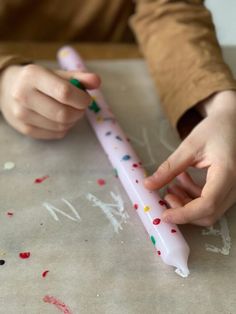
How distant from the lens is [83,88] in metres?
0.46

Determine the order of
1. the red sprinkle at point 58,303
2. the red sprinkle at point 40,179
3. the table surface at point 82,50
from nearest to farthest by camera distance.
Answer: the red sprinkle at point 58,303
the red sprinkle at point 40,179
the table surface at point 82,50

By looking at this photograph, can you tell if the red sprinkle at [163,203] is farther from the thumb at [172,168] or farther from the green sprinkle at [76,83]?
the green sprinkle at [76,83]

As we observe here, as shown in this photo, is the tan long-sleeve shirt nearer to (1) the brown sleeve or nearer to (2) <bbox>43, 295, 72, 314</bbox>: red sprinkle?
(1) the brown sleeve

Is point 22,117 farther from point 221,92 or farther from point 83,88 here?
point 221,92

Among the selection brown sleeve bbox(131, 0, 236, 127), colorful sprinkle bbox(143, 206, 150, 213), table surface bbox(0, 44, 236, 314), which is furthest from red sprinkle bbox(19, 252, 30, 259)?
brown sleeve bbox(131, 0, 236, 127)

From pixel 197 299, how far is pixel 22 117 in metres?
0.24

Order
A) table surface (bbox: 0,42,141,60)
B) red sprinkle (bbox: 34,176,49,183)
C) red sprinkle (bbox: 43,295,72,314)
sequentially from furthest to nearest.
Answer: table surface (bbox: 0,42,141,60) → red sprinkle (bbox: 34,176,49,183) → red sprinkle (bbox: 43,295,72,314)

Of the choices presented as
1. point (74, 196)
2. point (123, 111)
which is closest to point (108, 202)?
point (74, 196)

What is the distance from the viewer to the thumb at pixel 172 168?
0.40m

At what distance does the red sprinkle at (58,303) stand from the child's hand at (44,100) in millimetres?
176

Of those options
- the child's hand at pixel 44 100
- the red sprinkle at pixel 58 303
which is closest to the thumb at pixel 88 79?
the child's hand at pixel 44 100

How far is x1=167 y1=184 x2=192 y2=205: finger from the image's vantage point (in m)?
0.42

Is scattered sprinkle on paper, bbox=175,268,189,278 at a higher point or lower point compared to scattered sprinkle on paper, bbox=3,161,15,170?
lower

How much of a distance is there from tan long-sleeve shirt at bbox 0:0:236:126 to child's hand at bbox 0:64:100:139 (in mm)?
58
